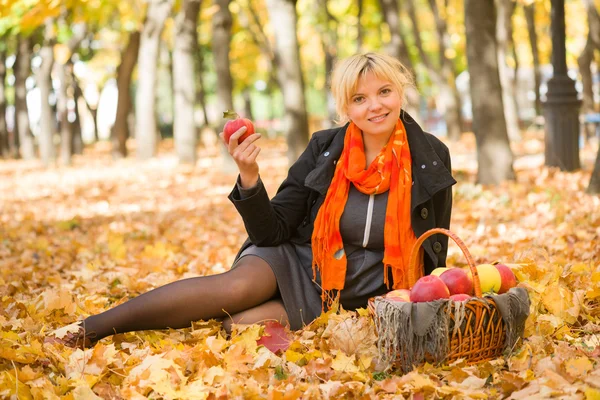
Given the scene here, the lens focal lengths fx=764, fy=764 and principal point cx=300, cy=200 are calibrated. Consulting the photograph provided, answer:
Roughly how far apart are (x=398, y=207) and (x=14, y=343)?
1.85 meters

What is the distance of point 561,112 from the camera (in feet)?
32.8

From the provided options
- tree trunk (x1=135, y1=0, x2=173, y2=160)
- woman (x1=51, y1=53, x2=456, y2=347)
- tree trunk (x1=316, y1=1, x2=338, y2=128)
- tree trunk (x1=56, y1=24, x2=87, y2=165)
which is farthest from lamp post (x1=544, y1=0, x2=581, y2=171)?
tree trunk (x1=56, y1=24, x2=87, y2=165)

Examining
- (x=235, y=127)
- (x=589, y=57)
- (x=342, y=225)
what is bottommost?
(x=342, y=225)

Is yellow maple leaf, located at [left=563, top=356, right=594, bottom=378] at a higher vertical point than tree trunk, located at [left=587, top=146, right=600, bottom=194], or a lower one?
lower

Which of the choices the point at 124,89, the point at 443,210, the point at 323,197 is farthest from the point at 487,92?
the point at 124,89

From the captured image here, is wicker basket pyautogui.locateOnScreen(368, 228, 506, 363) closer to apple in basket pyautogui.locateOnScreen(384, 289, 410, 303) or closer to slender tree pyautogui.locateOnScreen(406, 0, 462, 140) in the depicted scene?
apple in basket pyautogui.locateOnScreen(384, 289, 410, 303)

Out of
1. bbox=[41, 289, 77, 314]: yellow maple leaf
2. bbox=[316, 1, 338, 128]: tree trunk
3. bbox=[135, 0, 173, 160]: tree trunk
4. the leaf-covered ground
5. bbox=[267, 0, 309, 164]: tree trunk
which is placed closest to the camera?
A: the leaf-covered ground

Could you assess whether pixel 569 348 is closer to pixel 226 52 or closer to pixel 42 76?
pixel 226 52

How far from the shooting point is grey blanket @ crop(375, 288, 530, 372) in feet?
9.68

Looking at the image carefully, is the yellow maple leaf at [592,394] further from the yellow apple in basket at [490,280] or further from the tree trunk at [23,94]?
the tree trunk at [23,94]

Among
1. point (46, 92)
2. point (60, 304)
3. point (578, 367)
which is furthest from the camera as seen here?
point (46, 92)

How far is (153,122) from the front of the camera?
1870 centimetres

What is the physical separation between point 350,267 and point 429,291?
31.9 inches

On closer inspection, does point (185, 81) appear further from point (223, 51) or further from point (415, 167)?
point (415, 167)
